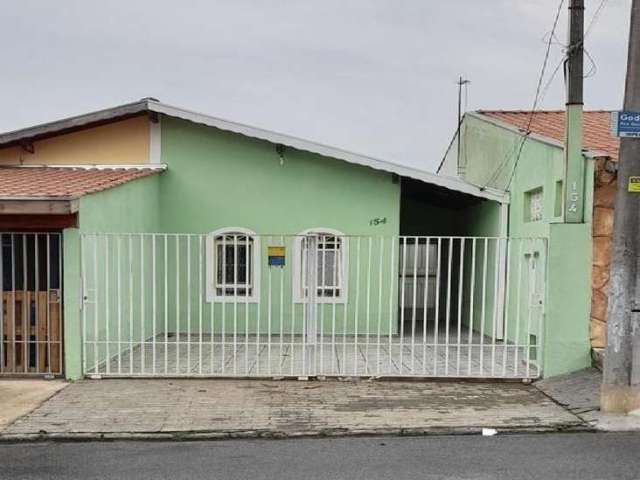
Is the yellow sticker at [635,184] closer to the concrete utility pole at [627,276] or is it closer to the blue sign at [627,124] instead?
the concrete utility pole at [627,276]

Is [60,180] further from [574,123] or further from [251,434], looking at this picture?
[574,123]

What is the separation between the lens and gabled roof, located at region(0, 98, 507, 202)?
1069 centimetres

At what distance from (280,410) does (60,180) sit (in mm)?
5197

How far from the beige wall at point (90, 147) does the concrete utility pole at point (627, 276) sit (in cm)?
831

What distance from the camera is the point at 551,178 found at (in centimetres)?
890

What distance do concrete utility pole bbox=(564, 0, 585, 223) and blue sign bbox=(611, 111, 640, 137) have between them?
1561mm

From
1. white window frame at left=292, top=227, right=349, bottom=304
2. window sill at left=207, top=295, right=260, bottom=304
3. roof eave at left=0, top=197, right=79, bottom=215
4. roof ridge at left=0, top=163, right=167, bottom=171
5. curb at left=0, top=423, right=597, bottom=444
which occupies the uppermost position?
roof ridge at left=0, top=163, right=167, bottom=171

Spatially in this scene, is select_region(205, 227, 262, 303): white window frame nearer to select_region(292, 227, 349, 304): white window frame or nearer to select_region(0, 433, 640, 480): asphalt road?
select_region(292, 227, 349, 304): white window frame

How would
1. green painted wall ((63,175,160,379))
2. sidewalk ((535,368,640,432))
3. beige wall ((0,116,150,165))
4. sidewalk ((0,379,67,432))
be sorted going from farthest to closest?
beige wall ((0,116,150,165))
green painted wall ((63,175,160,379))
sidewalk ((0,379,67,432))
sidewalk ((535,368,640,432))

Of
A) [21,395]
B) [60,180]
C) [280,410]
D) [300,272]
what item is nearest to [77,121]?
[60,180]

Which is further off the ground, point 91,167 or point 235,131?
point 235,131

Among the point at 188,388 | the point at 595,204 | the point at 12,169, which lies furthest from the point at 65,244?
the point at 595,204

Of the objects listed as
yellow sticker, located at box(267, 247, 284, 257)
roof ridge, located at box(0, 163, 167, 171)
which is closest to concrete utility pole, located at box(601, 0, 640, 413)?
yellow sticker, located at box(267, 247, 284, 257)

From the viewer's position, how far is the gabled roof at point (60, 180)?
7382 mm
